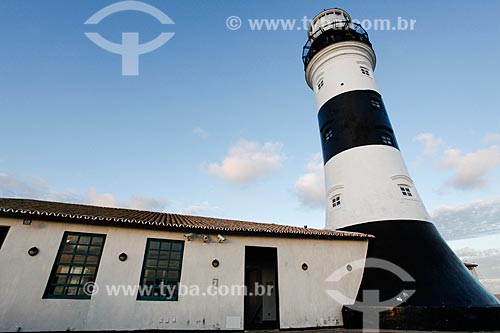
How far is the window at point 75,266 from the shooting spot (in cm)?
716

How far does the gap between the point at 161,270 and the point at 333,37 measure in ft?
49.6

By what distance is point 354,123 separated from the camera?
41.0 feet

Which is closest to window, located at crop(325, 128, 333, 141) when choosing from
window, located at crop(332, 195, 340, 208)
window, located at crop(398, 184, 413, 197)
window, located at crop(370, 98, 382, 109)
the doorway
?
window, located at crop(370, 98, 382, 109)

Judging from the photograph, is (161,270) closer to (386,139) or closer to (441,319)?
(441,319)

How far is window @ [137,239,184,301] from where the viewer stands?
7.71m

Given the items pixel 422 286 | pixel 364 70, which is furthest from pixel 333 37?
pixel 422 286

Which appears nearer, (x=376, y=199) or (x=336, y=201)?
(x=376, y=199)

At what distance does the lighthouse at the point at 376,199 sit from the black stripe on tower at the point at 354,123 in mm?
47

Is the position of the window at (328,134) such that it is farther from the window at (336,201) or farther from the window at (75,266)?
the window at (75,266)

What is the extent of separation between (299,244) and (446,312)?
4.52 meters

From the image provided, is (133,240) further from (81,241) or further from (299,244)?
(299,244)

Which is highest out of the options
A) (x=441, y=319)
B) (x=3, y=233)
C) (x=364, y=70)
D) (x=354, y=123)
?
(x=364, y=70)

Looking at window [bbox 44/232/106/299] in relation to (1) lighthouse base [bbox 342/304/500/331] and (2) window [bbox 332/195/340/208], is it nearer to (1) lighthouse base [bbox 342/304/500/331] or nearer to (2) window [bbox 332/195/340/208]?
(1) lighthouse base [bbox 342/304/500/331]

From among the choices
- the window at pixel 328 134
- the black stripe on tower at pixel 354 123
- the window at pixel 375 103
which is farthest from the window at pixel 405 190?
the window at pixel 375 103
